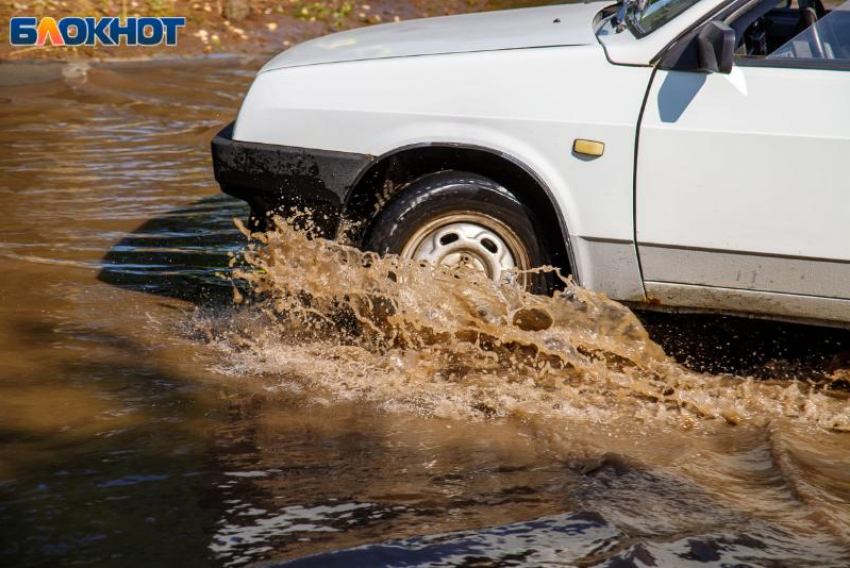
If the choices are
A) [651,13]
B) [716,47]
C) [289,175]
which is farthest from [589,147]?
[289,175]

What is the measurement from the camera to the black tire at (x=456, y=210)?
14.5ft

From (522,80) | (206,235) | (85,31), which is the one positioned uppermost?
(85,31)

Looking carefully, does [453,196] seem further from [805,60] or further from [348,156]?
[805,60]

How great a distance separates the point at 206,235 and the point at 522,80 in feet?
9.88

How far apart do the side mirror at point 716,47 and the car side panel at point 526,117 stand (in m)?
0.23

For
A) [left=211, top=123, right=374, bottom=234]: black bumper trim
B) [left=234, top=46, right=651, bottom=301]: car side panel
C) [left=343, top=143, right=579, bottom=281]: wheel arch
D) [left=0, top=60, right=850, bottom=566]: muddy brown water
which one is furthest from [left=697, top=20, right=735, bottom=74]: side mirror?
[left=211, top=123, right=374, bottom=234]: black bumper trim

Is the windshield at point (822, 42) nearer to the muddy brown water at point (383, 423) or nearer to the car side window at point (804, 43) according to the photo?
the car side window at point (804, 43)

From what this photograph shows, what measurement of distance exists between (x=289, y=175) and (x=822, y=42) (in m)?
2.18

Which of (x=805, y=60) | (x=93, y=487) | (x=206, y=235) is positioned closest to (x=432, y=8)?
(x=206, y=235)

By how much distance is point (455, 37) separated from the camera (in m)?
4.54

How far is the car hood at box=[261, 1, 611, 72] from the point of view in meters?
4.37

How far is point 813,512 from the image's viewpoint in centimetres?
340

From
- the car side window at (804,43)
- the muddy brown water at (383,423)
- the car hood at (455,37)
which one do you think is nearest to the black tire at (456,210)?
the muddy brown water at (383,423)

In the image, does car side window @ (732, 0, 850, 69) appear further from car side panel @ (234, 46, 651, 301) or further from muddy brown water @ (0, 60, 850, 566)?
muddy brown water @ (0, 60, 850, 566)
